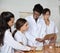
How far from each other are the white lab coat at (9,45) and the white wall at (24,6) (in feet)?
4.44

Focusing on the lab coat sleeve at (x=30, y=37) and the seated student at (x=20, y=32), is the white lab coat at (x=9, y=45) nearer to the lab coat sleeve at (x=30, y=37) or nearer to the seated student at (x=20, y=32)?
the seated student at (x=20, y=32)

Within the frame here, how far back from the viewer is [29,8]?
10.3ft

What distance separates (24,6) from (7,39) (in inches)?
59.0

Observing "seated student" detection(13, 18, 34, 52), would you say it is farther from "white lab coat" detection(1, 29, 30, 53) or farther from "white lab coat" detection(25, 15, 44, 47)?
"white lab coat" detection(25, 15, 44, 47)

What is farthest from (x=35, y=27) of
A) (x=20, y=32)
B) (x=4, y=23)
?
(x=4, y=23)

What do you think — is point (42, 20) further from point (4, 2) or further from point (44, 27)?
point (4, 2)

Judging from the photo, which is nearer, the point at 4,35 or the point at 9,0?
the point at 4,35

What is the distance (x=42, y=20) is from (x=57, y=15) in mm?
878

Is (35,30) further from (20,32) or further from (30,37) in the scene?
(20,32)

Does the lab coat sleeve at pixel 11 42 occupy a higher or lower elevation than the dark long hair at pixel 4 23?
lower

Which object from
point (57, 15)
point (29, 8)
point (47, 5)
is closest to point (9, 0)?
point (29, 8)

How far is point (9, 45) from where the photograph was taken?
1.74 metres

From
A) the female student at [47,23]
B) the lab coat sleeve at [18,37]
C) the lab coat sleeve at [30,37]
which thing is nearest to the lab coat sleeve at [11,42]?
the lab coat sleeve at [18,37]

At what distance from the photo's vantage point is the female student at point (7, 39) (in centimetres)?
171
